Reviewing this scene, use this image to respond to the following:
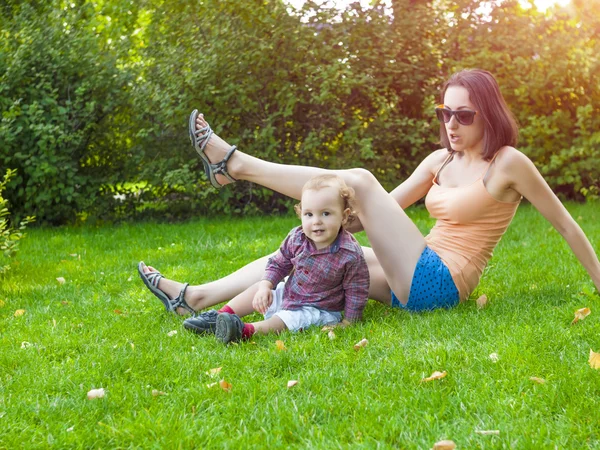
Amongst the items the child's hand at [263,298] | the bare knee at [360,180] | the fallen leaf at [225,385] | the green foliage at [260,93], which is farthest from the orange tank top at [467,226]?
the green foliage at [260,93]

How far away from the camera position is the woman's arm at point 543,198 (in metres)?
3.74

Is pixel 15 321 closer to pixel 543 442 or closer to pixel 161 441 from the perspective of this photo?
pixel 161 441

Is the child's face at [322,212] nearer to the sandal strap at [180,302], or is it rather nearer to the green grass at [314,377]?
the green grass at [314,377]

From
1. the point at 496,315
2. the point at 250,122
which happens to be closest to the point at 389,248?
the point at 496,315

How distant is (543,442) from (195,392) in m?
1.30

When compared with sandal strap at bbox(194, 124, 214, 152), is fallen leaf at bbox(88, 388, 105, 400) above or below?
below

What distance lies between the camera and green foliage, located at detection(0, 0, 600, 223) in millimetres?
8234

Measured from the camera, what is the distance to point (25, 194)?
821cm

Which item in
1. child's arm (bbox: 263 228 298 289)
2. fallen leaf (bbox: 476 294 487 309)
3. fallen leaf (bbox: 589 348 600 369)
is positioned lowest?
fallen leaf (bbox: 476 294 487 309)

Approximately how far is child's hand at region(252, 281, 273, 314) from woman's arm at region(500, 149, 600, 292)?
1.37 meters

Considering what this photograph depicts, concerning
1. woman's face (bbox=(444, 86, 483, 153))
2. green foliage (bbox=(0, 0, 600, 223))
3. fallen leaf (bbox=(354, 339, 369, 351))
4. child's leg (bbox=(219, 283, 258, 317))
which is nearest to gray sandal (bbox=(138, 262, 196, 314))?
child's leg (bbox=(219, 283, 258, 317))

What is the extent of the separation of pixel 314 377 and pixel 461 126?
1.66 meters

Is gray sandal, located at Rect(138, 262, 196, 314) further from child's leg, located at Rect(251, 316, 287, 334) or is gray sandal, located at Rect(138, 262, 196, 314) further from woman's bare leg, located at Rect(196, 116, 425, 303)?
woman's bare leg, located at Rect(196, 116, 425, 303)

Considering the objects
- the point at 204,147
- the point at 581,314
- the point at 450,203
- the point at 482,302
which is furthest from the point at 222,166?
the point at 581,314
